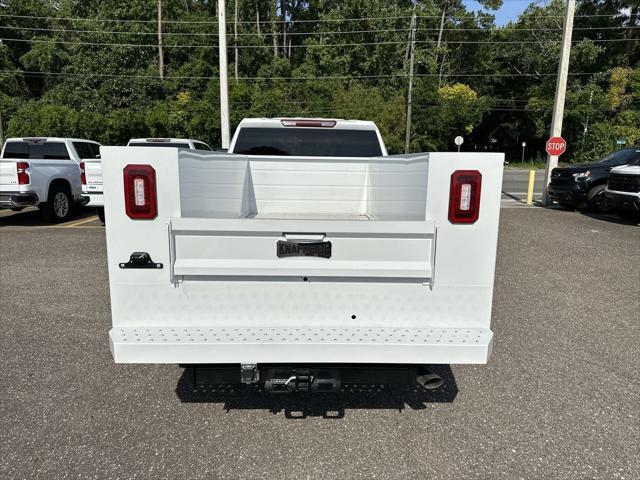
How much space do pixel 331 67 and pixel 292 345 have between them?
50893 mm

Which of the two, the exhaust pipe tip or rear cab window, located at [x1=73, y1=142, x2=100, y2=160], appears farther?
rear cab window, located at [x1=73, y1=142, x2=100, y2=160]

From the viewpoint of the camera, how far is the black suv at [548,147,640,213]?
13.7 meters

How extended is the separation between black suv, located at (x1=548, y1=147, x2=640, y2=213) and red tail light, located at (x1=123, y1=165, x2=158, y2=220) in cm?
1343

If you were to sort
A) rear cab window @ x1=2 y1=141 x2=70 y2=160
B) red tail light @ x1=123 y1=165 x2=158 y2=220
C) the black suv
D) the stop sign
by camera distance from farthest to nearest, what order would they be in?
the stop sign < the black suv < rear cab window @ x1=2 y1=141 x2=70 y2=160 < red tail light @ x1=123 y1=165 x2=158 y2=220

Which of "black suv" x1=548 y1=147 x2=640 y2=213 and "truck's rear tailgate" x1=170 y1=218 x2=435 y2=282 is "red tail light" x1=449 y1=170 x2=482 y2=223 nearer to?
"truck's rear tailgate" x1=170 y1=218 x2=435 y2=282

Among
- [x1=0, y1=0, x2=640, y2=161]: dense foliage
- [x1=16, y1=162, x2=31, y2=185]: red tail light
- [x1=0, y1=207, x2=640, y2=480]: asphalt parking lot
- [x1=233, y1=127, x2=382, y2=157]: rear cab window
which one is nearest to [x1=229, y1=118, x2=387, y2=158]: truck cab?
[x1=233, y1=127, x2=382, y2=157]: rear cab window

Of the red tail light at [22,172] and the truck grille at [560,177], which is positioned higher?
the red tail light at [22,172]

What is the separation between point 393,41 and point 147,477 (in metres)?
54.1

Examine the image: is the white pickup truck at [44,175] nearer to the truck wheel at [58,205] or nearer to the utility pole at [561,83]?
the truck wheel at [58,205]

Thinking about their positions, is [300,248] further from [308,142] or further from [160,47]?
[160,47]

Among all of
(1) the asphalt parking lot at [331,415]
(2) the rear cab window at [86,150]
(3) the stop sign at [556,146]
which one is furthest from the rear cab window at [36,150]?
(3) the stop sign at [556,146]

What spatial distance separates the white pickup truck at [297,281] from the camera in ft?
9.15

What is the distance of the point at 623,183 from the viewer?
12.0 m

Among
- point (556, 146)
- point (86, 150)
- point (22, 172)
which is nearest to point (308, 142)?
point (22, 172)
